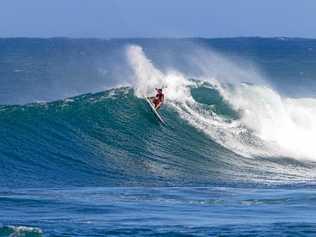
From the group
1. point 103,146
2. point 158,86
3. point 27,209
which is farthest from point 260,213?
point 158,86

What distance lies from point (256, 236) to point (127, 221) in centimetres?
210

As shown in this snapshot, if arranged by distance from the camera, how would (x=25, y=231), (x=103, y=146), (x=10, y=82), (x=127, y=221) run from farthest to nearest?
(x=10, y=82) → (x=103, y=146) → (x=127, y=221) → (x=25, y=231)

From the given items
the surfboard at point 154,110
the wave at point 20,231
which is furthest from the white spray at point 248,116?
the wave at point 20,231

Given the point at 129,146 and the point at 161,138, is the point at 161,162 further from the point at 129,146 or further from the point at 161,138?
the point at 161,138

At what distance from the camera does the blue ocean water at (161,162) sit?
58.0ft

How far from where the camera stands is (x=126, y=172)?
78.1 ft

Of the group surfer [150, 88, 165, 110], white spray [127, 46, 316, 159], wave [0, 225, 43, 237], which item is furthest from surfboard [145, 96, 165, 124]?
wave [0, 225, 43, 237]

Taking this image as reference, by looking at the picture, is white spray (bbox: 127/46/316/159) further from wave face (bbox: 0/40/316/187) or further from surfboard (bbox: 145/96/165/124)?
surfboard (bbox: 145/96/165/124)

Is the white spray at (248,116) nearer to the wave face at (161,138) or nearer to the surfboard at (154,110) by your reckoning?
the wave face at (161,138)

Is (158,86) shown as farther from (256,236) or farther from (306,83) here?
(306,83)

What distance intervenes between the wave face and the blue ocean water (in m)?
0.03

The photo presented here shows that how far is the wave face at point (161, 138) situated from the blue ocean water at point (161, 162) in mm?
29

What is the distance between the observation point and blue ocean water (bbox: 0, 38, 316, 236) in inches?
696

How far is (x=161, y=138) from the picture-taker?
27297mm
